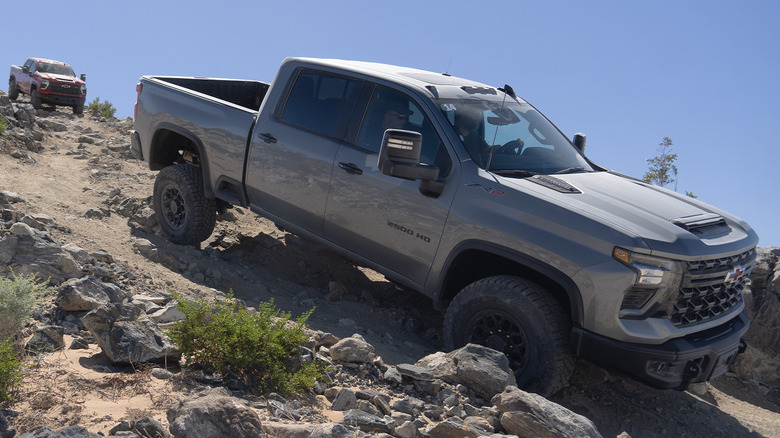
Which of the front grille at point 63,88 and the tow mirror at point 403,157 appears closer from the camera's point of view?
→ the tow mirror at point 403,157

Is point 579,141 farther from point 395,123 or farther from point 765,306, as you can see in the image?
point 765,306

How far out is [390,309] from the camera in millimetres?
6359

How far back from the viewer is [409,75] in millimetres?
5730

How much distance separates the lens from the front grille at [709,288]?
4.35 meters

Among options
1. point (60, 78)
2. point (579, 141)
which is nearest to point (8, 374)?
point (579, 141)

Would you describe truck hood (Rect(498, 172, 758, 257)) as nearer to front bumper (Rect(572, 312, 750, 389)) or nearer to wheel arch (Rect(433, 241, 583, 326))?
wheel arch (Rect(433, 241, 583, 326))

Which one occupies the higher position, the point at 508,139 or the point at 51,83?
the point at 508,139

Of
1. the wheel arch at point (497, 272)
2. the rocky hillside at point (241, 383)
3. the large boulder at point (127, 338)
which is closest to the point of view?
the rocky hillside at point (241, 383)

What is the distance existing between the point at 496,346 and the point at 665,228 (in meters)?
1.32

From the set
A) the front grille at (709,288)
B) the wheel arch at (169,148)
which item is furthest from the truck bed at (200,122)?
the front grille at (709,288)

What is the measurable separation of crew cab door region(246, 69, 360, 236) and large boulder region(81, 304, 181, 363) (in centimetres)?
212

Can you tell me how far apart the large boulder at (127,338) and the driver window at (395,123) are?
7.33 ft

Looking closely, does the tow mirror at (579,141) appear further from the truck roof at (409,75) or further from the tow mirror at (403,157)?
the tow mirror at (403,157)

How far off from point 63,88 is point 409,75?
17881 mm
